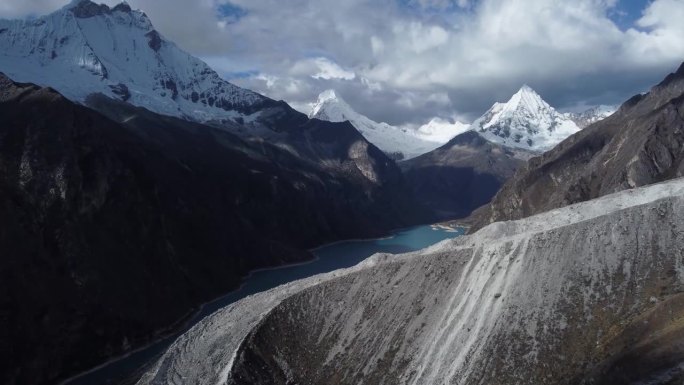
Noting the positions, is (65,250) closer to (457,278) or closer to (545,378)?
(457,278)

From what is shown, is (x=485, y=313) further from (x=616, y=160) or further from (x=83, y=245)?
(x=616, y=160)

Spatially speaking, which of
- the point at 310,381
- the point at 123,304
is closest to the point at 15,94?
the point at 123,304

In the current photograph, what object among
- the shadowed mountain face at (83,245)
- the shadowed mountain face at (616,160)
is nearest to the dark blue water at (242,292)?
the shadowed mountain face at (83,245)

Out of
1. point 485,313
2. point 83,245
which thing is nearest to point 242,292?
point 83,245

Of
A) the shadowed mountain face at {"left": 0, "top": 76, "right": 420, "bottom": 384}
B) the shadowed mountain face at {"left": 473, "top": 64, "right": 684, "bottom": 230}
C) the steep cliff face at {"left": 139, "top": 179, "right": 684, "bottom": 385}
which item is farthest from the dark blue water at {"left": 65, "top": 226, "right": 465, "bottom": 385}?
the shadowed mountain face at {"left": 473, "top": 64, "right": 684, "bottom": 230}

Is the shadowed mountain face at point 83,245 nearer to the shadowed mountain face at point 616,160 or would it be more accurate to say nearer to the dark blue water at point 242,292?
the dark blue water at point 242,292

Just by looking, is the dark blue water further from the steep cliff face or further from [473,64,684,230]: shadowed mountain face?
[473,64,684,230]: shadowed mountain face
